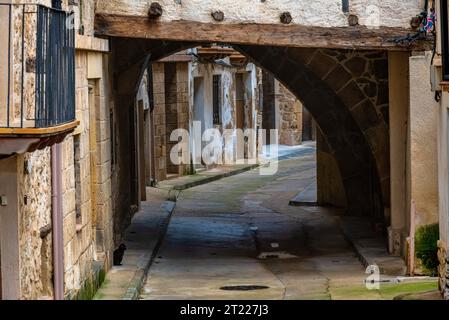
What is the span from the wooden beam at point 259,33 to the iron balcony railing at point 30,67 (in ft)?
18.9

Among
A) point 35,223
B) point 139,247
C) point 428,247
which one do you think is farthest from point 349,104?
point 35,223

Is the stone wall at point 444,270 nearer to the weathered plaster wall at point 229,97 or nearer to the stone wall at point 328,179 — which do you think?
the stone wall at point 328,179

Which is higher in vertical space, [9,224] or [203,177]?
[9,224]

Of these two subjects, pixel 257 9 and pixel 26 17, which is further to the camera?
pixel 257 9

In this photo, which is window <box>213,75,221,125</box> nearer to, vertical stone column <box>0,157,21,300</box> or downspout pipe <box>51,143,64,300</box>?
downspout pipe <box>51,143,64,300</box>

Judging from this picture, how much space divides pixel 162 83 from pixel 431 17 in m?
14.7

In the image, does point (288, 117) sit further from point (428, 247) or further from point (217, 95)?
point (428, 247)

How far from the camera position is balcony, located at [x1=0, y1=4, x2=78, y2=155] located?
9.89 metres

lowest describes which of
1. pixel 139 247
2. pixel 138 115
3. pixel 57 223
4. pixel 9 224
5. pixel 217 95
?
pixel 139 247

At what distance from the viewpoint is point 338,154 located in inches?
923

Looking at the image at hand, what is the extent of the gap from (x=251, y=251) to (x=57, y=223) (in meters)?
8.21

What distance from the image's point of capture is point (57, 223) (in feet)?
41.5
